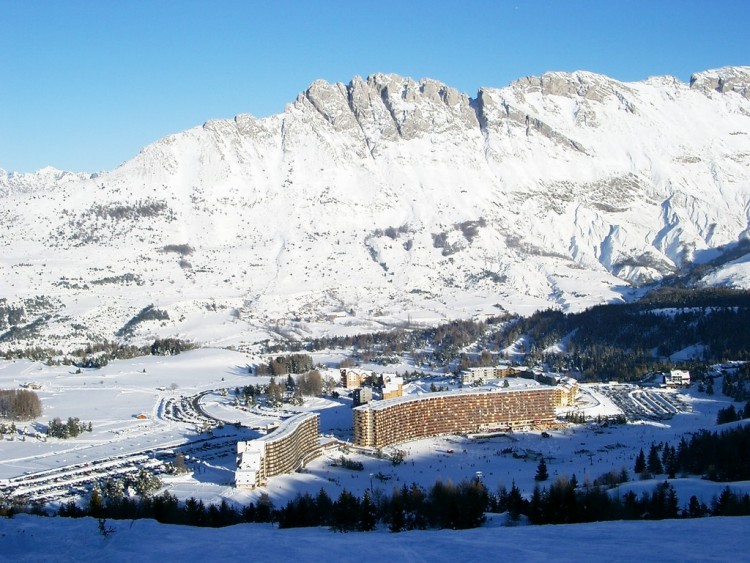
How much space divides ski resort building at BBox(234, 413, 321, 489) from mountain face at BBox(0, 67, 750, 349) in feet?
164

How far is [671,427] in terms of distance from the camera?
47562 millimetres

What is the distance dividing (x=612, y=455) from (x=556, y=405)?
12.8 metres

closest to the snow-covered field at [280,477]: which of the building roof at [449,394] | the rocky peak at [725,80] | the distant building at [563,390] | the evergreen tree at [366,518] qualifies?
the evergreen tree at [366,518]

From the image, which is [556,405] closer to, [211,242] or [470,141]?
[211,242]

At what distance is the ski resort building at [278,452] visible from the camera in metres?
34.9

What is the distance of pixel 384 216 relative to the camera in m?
135

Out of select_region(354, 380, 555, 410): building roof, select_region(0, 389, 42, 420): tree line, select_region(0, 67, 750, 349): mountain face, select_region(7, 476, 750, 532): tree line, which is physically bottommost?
select_region(7, 476, 750, 532): tree line

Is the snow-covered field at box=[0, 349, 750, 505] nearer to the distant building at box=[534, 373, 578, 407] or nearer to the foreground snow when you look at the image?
the distant building at box=[534, 373, 578, 407]

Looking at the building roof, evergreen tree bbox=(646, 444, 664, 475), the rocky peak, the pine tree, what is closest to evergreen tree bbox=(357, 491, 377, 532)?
the pine tree

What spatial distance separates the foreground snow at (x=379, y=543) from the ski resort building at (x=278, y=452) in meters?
15.4

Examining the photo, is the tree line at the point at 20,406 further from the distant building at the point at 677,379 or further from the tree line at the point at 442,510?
the distant building at the point at 677,379

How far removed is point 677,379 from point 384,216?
79395mm

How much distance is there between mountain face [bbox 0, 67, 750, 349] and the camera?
348 feet

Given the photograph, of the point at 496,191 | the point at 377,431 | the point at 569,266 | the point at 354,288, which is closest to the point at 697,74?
the point at 496,191
